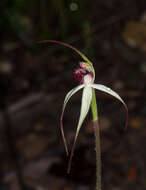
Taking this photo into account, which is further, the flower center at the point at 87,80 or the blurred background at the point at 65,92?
the blurred background at the point at 65,92

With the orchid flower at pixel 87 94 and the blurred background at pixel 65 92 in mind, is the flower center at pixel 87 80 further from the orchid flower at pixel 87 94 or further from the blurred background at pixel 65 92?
the blurred background at pixel 65 92

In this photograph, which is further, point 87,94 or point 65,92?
point 65,92

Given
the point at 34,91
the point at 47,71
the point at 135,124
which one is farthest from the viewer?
the point at 47,71

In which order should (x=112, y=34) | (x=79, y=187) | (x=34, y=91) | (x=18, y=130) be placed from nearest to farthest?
(x=79, y=187) → (x=18, y=130) → (x=34, y=91) → (x=112, y=34)

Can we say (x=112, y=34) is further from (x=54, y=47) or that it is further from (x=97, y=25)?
(x=54, y=47)

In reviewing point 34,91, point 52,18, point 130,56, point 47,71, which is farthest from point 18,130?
point 52,18

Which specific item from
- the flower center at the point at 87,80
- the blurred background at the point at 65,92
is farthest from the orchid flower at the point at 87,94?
the blurred background at the point at 65,92

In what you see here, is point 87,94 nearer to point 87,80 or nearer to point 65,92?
point 87,80

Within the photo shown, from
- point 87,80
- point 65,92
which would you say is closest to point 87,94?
point 87,80
